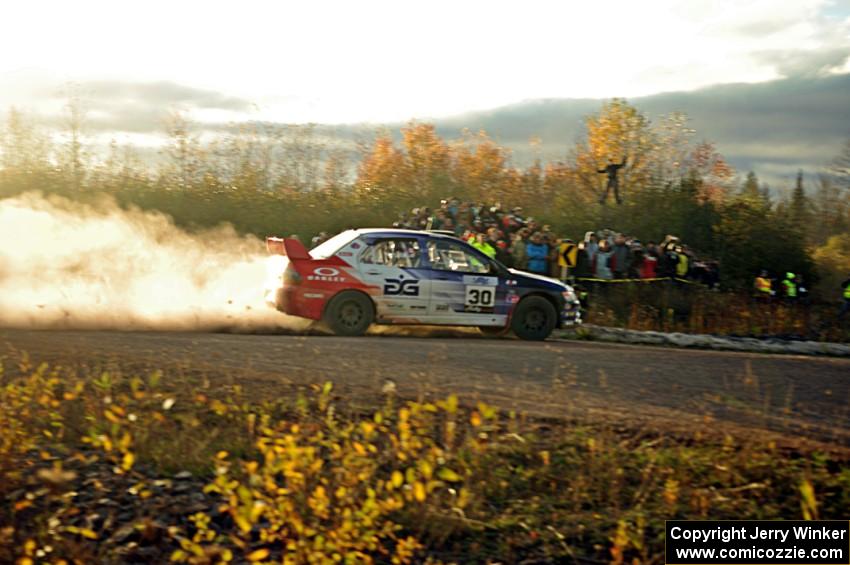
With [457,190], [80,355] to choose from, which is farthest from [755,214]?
[80,355]

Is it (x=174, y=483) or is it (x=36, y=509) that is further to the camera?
(x=174, y=483)

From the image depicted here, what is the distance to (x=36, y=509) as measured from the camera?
21.1 ft

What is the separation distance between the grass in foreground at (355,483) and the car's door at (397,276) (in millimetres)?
6437

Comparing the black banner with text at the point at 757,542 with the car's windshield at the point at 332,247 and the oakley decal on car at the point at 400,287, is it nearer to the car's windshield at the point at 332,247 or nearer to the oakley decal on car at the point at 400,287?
the oakley decal on car at the point at 400,287

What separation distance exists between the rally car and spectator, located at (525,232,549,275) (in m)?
5.34

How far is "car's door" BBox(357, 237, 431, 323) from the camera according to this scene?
15.0 m

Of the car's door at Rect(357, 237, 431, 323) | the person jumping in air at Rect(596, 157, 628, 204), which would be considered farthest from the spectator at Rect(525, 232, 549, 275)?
the person jumping in air at Rect(596, 157, 628, 204)

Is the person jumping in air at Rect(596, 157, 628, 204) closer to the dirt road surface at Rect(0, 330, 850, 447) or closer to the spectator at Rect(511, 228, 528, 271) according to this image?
the spectator at Rect(511, 228, 528, 271)

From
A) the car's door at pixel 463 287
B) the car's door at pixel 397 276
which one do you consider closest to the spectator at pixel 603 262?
the car's door at pixel 463 287

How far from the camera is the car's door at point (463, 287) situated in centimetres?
1552

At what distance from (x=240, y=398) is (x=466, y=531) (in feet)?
9.81

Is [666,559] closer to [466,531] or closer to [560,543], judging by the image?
[560,543]

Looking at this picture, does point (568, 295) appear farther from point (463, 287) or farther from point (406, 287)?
point (406, 287)

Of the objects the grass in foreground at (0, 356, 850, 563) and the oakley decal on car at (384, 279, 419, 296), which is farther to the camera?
the oakley decal on car at (384, 279, 419, 296)
